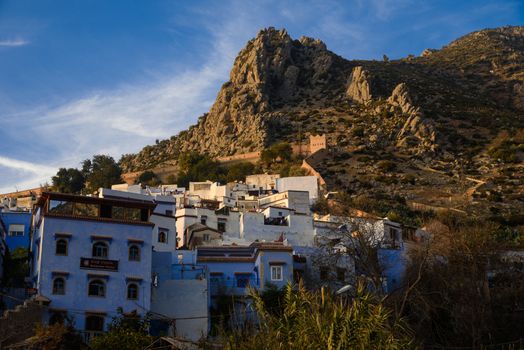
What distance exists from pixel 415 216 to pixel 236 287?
122 ft

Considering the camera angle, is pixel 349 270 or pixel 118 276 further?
pixel 349 270

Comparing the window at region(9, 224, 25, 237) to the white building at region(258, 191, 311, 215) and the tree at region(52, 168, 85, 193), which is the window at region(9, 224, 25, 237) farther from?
the tree at region(52, 168, 85, 193)

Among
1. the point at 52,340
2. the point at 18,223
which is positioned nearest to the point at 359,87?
the point at 18,223

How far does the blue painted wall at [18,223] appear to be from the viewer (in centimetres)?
5128

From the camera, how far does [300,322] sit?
20.5 metres

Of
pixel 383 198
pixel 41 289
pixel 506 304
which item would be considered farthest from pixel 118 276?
pixel 383 198

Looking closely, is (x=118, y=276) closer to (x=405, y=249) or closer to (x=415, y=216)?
(x=405, y=249)

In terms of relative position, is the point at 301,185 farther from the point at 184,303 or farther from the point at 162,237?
the point at 184,303

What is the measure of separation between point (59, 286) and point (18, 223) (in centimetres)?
1487

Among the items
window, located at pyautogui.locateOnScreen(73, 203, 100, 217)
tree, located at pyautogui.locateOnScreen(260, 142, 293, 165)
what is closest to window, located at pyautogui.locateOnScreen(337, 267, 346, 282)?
window, located at pyautogui.locateOnScreen(73, 203, 100, 217)

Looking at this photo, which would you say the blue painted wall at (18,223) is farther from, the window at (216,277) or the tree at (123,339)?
the tree at (123,339)

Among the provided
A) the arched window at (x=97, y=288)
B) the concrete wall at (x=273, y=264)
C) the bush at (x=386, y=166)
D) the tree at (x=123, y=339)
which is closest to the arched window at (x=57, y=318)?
the arched window at (x=97, y=288)

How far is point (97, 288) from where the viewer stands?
1560 inches

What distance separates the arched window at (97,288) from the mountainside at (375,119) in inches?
2036
